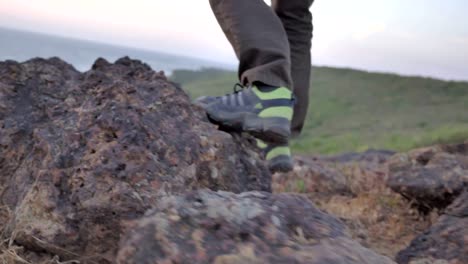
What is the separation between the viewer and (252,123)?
2.23 metres

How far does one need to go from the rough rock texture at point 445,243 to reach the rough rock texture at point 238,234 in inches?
29.6

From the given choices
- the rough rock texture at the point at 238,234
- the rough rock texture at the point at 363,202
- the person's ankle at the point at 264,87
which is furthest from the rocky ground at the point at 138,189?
the rough rock texture at the point at 363,202

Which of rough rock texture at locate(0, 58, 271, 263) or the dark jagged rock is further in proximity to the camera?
the dark jagged rock

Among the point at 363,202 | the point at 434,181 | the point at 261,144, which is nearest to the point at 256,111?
the point at 261,144

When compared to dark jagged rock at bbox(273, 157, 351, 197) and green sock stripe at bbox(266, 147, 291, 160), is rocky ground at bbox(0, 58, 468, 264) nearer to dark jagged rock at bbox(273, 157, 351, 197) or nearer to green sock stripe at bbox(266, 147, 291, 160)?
green sock stripe at bbox(266, 147, 291, 160)

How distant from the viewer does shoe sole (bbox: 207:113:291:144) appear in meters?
2.21

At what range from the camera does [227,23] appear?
2.40m

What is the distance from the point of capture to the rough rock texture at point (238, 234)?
115 cm

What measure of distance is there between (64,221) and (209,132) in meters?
0.56

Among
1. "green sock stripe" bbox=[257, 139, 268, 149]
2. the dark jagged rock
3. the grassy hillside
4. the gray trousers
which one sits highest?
the gray trousers

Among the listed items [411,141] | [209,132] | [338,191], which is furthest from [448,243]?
[411,141]

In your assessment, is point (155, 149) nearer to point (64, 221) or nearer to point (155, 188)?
point (155, 188)

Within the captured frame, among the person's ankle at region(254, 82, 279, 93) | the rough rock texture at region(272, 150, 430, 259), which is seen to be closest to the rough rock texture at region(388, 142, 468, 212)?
the rough rock texture at region(272, 150, 430, 259)

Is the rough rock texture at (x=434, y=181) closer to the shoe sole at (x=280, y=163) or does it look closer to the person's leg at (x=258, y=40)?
the shoe sole at (x=280, y=163)
